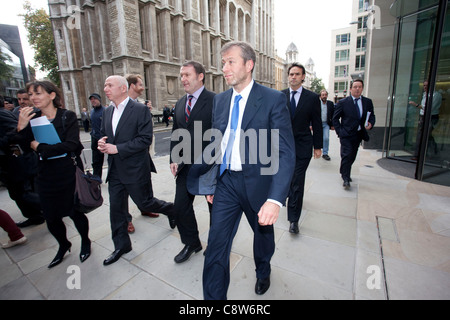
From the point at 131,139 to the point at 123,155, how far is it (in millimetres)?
229

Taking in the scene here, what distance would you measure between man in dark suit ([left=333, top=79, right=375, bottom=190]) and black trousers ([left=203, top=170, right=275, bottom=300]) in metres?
3.58

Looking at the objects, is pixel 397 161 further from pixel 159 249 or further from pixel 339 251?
pixel 159 249

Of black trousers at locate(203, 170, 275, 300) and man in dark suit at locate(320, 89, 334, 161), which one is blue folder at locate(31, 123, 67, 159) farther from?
man in dark suit at locate(320, 89, 334, 161)

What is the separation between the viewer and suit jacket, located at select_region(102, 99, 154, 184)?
8.63 feet

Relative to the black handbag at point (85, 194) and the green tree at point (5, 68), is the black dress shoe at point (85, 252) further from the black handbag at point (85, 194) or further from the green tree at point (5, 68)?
the green tree at point (5, 68)

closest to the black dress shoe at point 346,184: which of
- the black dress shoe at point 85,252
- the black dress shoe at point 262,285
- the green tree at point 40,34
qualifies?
the black dress shoe at point 262,285

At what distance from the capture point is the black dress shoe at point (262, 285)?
82.2 inches

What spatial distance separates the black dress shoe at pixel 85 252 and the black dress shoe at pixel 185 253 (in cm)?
111

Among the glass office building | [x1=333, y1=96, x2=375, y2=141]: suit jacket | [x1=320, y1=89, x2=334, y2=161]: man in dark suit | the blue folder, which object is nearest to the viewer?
the blue folder

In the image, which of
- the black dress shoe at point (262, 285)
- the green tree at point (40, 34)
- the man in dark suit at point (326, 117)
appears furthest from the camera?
the green tree at point (40, 34)

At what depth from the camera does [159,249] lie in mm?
2869

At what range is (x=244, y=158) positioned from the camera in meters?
1.75

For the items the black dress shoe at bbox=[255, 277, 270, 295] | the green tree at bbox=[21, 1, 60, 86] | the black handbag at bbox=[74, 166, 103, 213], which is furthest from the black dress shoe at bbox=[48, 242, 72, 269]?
the green tree at bbox=[21, 1, 60, 86]
